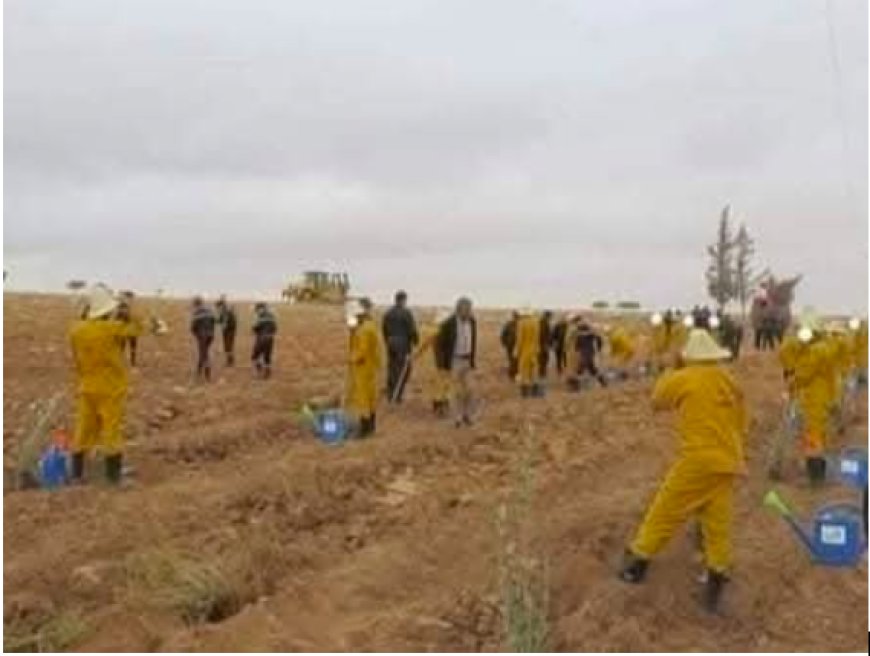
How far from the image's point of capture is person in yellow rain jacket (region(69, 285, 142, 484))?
12.9m

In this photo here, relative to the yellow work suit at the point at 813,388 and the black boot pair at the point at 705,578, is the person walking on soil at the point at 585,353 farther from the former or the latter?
the black boot pair at the point at 705,578

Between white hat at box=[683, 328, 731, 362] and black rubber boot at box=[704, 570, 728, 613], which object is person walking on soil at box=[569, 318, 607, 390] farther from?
black rubber boot at box=[704, 570, 728, 613]

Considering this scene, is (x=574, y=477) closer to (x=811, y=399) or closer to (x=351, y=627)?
(x=811, y=399)

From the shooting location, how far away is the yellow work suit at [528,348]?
72.0ft

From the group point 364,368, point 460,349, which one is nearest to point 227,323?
point 460,349

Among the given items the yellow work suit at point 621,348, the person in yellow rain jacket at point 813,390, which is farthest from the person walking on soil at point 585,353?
the person in yellow rain jacket at point 813,390

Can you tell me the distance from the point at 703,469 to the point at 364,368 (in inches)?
310

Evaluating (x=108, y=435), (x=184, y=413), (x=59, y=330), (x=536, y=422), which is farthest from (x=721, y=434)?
(x=59, y=330)

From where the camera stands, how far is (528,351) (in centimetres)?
2212

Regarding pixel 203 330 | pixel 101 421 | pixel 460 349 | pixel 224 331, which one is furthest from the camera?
pixel 224 331

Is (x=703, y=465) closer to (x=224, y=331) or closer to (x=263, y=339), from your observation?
(x=263, y=339)

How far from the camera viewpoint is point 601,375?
971 inches

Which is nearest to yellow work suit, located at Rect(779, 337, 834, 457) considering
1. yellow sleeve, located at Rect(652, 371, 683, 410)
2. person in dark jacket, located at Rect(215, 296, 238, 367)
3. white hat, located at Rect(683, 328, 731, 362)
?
white hat, located at Rect(683, 328, 731, 362)

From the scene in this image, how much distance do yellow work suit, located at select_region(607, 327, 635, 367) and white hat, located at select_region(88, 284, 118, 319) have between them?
16377mm
